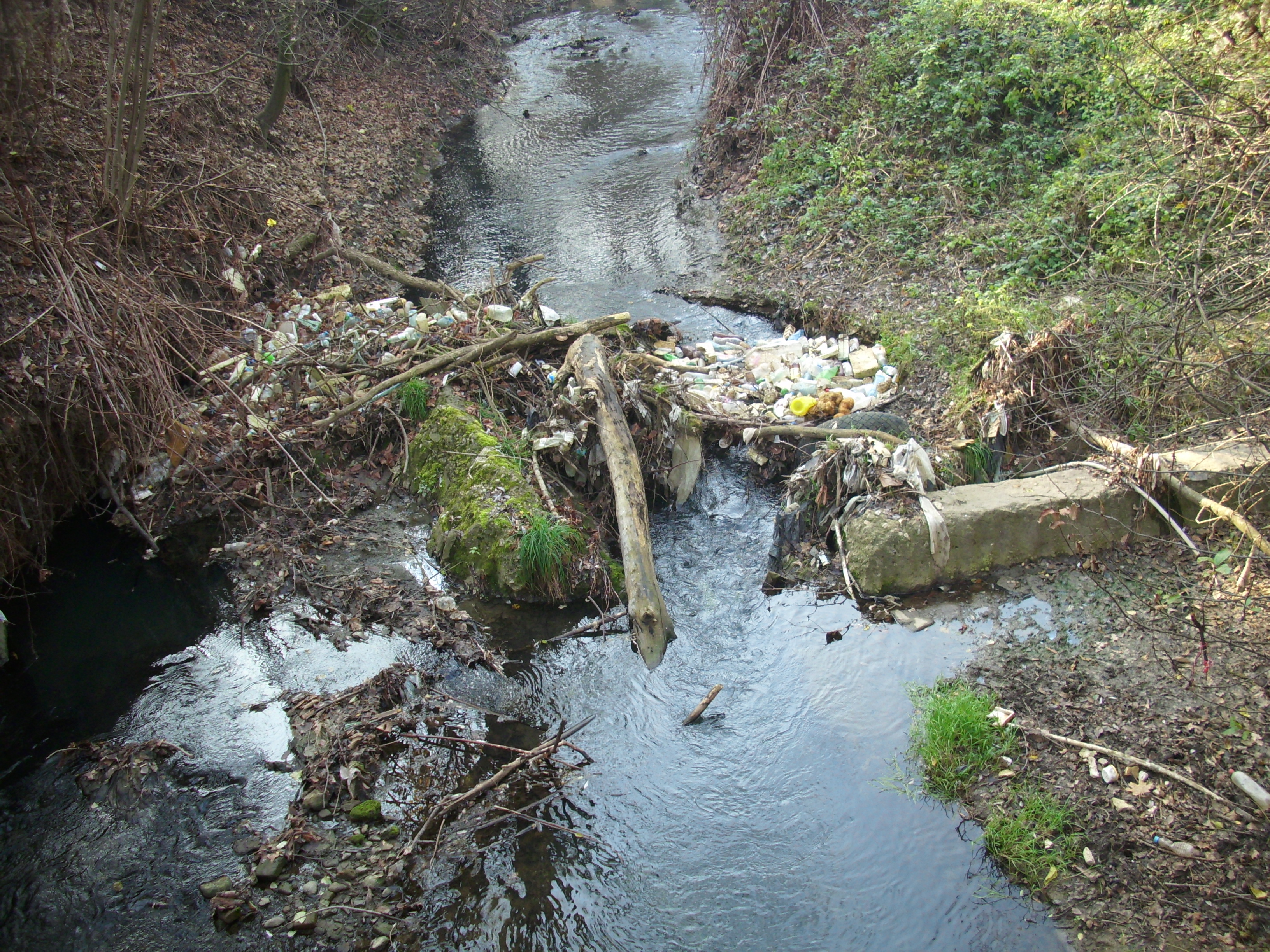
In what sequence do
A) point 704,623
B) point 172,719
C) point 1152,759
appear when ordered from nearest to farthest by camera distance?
point 1152,759 < point 172,719 < point 704,623

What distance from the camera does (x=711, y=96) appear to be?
12.8 metres

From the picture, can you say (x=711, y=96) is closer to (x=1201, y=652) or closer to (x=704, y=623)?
(x=704, y=623)

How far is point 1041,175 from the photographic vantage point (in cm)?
809

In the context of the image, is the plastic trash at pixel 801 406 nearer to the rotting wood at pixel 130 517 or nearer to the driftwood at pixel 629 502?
the driftwood at pixel 629 502

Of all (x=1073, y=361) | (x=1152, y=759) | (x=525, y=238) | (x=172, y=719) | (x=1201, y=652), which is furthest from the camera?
(x=525, y=238)

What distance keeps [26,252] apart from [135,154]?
4.24 feet

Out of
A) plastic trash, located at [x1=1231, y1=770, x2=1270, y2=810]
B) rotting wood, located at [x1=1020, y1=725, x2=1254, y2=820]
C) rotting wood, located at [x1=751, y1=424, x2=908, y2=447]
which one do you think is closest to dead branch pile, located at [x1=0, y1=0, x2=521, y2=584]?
rotting wood, located at [x1=751, y1=424, x2=908, y2=447]

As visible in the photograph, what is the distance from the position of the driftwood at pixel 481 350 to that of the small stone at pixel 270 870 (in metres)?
3.75

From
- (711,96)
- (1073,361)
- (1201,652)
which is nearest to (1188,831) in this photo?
(1201,652)

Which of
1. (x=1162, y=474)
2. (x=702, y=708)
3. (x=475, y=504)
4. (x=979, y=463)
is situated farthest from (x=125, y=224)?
(x=1162, y=474)

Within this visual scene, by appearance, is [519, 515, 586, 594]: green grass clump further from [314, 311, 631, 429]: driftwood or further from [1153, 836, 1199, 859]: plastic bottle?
[1153, 836, 1199, 859]: plastic bottle

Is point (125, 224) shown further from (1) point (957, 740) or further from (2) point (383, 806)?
(1) point (957, 740)

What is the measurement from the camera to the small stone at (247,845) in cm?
391

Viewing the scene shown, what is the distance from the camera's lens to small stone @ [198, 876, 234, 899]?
3703 millimetres
